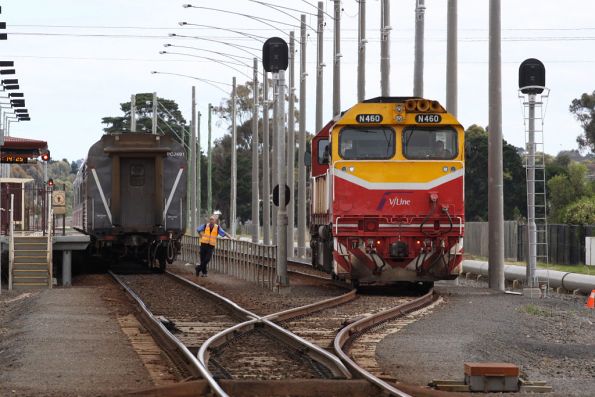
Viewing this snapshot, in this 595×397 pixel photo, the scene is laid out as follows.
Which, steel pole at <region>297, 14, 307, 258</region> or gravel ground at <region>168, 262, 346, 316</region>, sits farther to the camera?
steel pole at <region>297, 14, 307, 258</region>

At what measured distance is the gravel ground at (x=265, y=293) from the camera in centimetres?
2246

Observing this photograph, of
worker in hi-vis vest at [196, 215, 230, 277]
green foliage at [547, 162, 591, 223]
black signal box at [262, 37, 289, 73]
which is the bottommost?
worker in hi-vis vest at [196, 215, 230, 277]

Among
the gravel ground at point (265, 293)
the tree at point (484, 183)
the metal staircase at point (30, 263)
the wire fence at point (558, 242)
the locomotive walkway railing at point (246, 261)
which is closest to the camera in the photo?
the gravel ground at point (265, 293)

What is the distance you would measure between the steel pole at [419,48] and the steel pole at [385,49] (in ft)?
14.2

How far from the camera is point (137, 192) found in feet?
112

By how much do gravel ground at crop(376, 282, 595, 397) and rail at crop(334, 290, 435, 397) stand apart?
43 cm

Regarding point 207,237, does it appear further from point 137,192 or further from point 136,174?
point 136,174

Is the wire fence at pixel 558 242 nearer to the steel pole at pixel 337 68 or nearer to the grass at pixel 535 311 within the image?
the steel pole at pixel 337 68

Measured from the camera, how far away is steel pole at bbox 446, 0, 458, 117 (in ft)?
101

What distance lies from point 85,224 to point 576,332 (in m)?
20.0

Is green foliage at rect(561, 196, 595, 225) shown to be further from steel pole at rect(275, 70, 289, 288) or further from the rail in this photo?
the rail

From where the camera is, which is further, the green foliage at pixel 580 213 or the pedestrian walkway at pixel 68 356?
the green foliage at pixel 580 213

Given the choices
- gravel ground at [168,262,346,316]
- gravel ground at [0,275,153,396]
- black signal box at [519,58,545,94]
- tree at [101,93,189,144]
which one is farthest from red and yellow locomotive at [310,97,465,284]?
tree at [101,93,189,144]

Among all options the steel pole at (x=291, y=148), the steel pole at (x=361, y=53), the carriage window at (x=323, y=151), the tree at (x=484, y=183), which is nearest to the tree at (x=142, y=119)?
the tree at (x=484, y=183)
